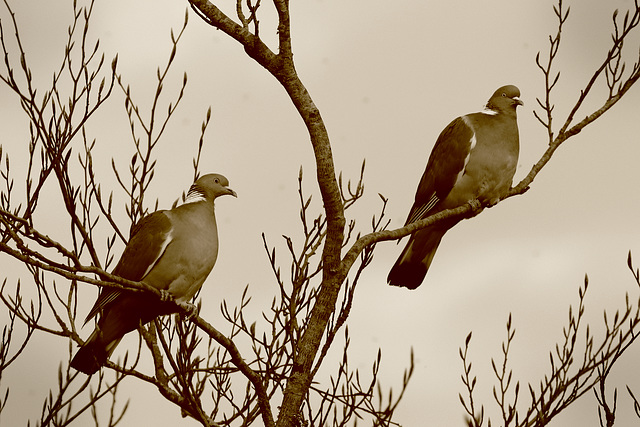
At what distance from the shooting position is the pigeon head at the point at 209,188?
4531mm

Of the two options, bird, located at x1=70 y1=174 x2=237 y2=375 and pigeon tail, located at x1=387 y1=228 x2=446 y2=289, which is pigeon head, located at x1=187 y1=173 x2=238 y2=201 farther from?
pigeon tail, located at x1=387 y1=228 x2=446 y2=289

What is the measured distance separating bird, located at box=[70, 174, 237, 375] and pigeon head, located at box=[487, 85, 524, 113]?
2.06 m

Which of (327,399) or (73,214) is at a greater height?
(73,214)

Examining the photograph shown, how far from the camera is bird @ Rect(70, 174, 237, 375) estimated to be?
407cm

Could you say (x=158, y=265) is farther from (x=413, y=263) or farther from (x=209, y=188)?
(x=413, y=263)

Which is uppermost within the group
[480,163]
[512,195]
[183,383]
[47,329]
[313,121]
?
[480,163]

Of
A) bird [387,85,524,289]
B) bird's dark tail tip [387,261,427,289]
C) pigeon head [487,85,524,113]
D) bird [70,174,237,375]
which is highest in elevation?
pigeon head [487,85,524,113]

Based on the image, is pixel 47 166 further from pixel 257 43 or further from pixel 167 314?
pixel 257 43

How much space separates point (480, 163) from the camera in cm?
489

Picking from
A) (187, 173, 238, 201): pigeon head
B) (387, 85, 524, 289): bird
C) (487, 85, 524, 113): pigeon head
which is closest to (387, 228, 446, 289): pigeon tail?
(387, 85, 524, 289): bird

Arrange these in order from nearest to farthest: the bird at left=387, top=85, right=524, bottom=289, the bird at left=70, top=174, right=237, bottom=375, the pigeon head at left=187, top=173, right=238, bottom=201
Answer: the bird at left=70, top=174, right=237, bottom=375, the pigeon head at left=187, top=173, right=238, bottom=201, the bird at left=387, top=85, right=524, bottom=289

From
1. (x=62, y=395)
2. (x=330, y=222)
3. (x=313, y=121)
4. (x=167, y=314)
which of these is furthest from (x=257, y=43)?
(x=62, y=395)

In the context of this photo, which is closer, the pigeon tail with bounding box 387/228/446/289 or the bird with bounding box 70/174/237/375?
the bird with bounding box 70/174/237/375

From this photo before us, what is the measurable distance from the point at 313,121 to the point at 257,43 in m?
0.36
